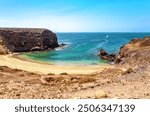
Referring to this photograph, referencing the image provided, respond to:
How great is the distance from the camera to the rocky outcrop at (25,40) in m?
90.9

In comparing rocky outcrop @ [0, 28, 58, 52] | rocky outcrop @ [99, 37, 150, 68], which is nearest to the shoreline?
rocky outcrop @ [99, 37, 150, 68]

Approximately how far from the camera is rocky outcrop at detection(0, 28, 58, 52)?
3580 inches

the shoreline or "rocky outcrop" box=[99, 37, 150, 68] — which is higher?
"rocky outcrop" box=[99, 37, 150, 68]

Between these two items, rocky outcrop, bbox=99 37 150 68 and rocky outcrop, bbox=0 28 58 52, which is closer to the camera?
rocky outcrop, bbox=99 37 150 68

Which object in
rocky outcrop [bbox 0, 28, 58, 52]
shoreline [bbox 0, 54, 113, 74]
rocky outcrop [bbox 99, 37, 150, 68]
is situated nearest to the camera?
shoreline [bbox 0, 54, 113, 74]

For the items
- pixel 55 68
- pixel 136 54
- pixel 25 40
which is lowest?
pixel 55 68

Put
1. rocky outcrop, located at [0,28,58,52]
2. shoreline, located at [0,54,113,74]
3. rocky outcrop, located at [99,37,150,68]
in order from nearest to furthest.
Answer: shoreline, located at [0,54,113,74] → rocky outcrop, located at [99,37,150,68] → rocky outcrop, located at [0,28,58,52]

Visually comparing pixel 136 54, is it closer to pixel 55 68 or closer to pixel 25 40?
pixel 55 68

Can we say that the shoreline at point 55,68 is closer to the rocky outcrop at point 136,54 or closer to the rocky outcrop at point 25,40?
the rocky outcrop at point 136,54

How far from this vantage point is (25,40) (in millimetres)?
95938

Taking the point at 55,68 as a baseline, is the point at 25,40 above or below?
above

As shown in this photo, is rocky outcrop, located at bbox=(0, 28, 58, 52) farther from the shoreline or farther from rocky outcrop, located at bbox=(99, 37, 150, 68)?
rocky outcrop, located at bbox=(99, 37, 150, 68)

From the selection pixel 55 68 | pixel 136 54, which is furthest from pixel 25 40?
pixel 136 54

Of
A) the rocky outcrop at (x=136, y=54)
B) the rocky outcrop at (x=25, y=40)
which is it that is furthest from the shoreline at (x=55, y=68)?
the rocky outcrop at (x=25, y=40)
